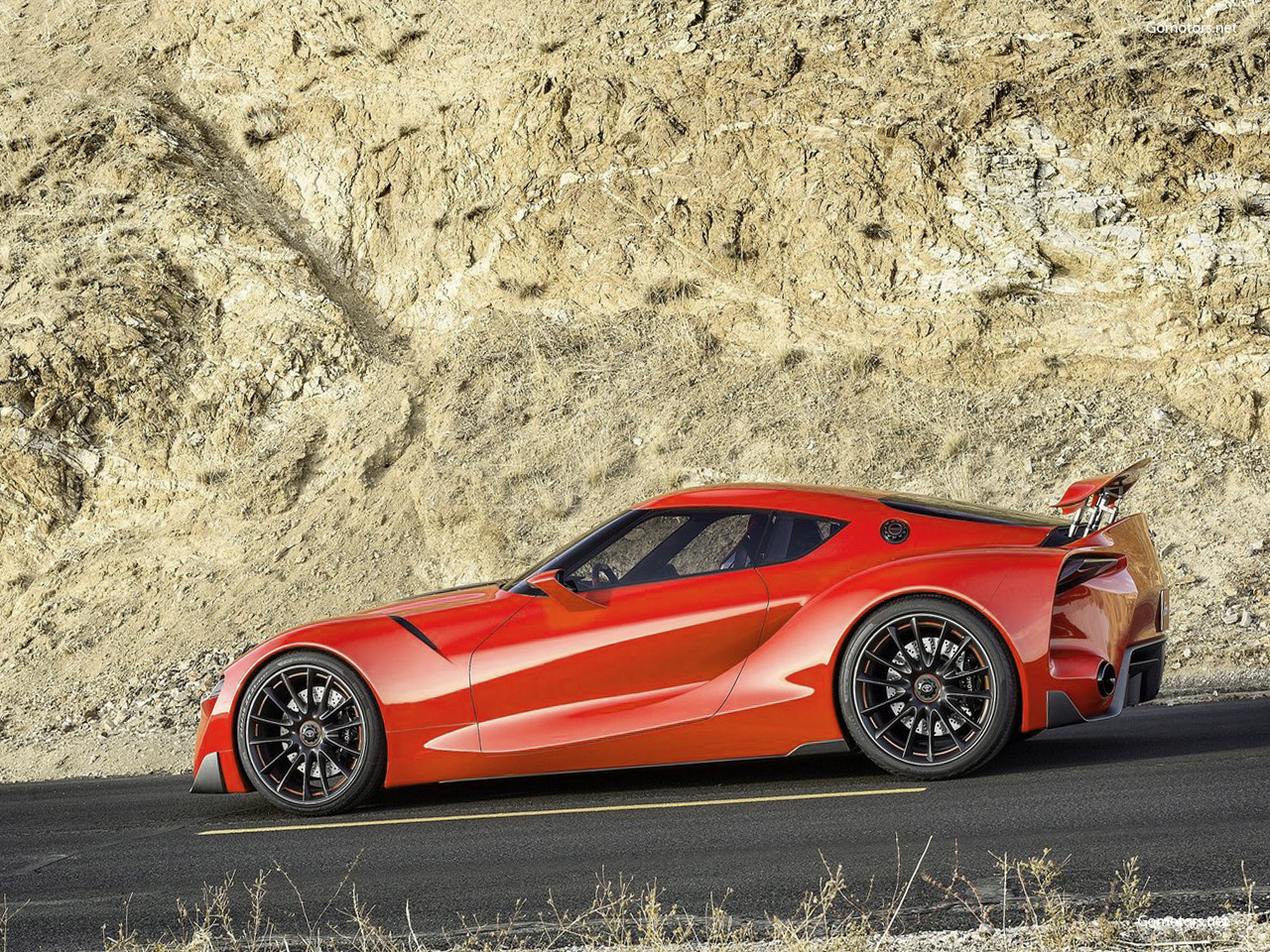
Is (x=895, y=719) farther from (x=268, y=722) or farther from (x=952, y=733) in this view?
(x=268, y=722)

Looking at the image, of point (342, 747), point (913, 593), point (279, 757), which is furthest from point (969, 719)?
point (279, 757)

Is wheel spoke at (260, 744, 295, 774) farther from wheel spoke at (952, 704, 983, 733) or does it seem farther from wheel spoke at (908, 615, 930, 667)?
wheel spoke at (952, 704, 983, 733)

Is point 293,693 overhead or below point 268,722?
overhead

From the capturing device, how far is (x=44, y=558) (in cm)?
1836

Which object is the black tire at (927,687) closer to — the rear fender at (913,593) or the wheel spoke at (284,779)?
the rear fender at (913,593)

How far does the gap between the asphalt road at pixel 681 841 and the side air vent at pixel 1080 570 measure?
3.04ft

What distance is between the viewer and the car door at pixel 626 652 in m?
6.22

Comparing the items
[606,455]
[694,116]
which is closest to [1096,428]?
[606,455]

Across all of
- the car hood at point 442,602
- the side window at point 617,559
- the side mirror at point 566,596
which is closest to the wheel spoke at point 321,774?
the car hood at point 442,602

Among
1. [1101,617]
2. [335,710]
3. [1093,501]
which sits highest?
[1093,501]

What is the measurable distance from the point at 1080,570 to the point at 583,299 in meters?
14.9

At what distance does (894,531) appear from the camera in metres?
6.41

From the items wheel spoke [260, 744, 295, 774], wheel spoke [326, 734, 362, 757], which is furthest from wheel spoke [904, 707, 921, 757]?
wheel spoke [260, 744, 295, 774]

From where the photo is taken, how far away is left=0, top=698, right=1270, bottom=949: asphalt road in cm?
460
